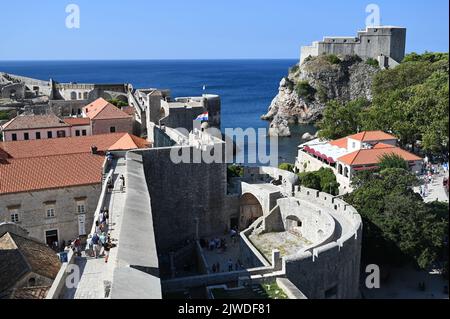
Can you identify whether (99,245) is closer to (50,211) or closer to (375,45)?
(50,211)

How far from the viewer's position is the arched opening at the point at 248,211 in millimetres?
26062

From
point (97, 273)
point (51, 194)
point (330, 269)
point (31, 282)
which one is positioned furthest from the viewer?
point (51, 194)

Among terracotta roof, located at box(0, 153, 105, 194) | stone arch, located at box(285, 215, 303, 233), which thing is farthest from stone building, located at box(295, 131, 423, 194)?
terracotta roof, located at box(0, 153, 105, 194)

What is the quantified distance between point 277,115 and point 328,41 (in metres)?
16.5

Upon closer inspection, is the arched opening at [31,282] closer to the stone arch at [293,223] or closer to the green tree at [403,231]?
the stone arch at [293,223]

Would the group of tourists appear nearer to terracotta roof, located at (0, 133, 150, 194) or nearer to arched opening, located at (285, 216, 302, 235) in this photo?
terracotta roof, located at (0, 133, 150, 194)

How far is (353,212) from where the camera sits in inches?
808

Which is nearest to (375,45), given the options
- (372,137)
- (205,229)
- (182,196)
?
(372,137)

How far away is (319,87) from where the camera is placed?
81.3 metres

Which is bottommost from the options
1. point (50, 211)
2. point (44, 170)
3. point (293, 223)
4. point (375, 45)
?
point (293, 223)

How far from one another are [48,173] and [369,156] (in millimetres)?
21044

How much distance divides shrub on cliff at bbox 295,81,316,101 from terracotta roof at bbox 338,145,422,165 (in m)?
46.2
